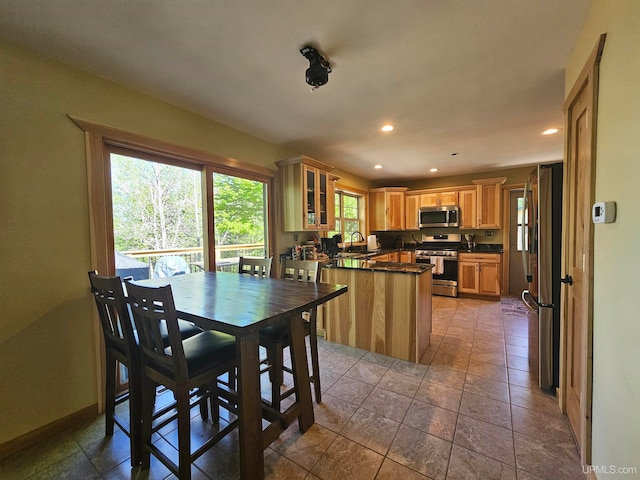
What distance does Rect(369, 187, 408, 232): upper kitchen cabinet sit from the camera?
5.79 metres

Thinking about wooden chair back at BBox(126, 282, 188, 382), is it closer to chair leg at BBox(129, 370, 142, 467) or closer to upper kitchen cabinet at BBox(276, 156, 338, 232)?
chair leg at BBox(129, 370, 142, 467)

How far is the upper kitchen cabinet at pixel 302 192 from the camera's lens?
3484mm

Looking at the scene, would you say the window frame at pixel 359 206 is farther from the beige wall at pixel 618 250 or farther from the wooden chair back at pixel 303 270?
the beige wall at pixel 618 250

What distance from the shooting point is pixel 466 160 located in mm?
4422

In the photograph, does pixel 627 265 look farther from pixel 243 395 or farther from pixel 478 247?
pixel 478 247

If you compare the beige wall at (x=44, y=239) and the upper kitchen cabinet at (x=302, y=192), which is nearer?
the beige wall at (x=44, y=239)

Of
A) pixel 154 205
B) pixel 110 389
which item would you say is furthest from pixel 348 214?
pixel 110 389

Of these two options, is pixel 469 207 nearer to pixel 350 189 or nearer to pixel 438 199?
pixel 438 199

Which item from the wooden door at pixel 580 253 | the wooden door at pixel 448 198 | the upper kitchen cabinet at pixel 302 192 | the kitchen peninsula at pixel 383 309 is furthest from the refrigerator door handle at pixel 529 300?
the wooden door at pixel 448 198

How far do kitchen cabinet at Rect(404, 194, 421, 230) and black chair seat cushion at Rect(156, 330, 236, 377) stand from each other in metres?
5.08

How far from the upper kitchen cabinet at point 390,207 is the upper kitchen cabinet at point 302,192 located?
227 centimetres

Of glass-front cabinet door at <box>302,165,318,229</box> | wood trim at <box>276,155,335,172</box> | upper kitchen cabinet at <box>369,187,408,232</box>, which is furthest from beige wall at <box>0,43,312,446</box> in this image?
upper kitchen cabinet at <box>369,187,408,232</box>

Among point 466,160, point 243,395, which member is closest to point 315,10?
point 243,395

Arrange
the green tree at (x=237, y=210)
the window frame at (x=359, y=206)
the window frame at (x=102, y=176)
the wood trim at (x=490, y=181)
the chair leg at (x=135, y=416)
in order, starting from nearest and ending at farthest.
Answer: the chair leg at (x=135, y=416)
the window frame at (x=102, y=176)
the green tree at (x=237, y=210)
the wood trim at (x=490, y=181)
the window frame at (x=359, y=206)
